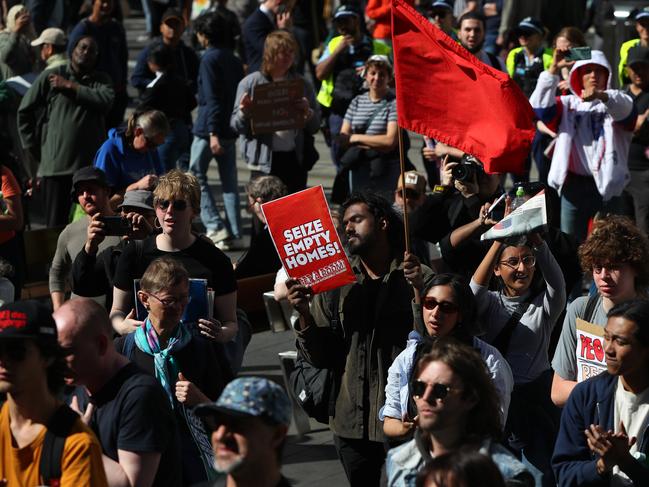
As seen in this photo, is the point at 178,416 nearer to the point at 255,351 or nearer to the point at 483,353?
Answer: the point at 483,353

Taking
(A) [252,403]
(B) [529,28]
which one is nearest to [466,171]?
(A) [252,403]

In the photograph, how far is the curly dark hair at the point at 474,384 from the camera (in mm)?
4605

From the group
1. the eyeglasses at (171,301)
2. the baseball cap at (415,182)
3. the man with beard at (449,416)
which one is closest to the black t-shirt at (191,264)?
the eyeglasses at (171,301)

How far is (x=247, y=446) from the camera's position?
4.07 m

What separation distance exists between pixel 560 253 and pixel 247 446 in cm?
381

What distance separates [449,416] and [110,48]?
415 inches

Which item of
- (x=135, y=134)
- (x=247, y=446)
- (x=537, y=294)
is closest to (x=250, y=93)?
(x=135, y=134)

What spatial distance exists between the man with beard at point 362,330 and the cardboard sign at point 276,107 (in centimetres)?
509

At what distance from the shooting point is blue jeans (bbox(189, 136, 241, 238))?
1253 centimetres

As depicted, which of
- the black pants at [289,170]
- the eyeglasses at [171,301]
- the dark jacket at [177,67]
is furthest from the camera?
the dark jacket at [177,67]

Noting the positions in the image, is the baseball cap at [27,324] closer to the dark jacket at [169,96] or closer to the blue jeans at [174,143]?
the dark jacket at [169,96]

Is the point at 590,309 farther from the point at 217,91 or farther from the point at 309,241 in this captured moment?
the point at 217,91

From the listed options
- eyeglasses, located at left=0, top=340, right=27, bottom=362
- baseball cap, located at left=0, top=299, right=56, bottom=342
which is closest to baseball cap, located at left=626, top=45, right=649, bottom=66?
baseball cap, located at left=0, top=299, right=56, bottom=342

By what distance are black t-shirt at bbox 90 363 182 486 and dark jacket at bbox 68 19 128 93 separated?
31.7ft
